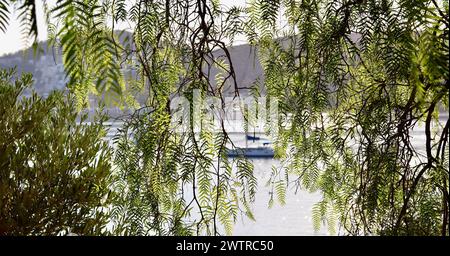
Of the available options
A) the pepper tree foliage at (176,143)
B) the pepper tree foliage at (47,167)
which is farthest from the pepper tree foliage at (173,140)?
the pepper tree foliage at (47,167)

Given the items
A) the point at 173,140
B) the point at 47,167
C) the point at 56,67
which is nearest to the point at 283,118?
the point at 173,140

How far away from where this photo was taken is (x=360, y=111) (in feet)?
3.43

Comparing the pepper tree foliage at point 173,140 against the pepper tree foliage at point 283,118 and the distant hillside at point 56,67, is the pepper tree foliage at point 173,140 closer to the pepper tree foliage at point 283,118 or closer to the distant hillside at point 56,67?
the pepper tree foliage at point 283,118

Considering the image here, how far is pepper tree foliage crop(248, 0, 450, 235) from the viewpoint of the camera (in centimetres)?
97

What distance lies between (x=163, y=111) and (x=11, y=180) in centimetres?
95

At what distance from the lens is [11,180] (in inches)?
72.8

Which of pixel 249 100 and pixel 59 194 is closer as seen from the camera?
pixel 249 100

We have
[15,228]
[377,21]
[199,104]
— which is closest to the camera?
[377,21]

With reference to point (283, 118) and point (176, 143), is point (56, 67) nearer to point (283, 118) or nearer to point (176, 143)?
point (176, 143)

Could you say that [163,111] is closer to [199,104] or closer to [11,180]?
[199,104]

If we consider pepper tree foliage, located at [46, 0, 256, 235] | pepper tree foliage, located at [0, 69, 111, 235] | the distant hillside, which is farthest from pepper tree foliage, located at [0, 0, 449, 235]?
pepper tree foliage, located at [0, 69, 111, 235]

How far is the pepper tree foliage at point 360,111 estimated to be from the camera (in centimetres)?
97
